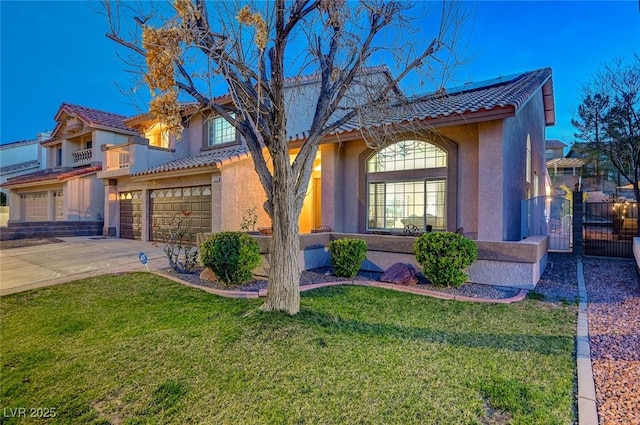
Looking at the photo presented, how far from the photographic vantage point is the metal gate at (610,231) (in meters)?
11.6

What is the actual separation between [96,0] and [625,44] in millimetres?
17995

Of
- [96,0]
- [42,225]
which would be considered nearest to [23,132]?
[42,225]

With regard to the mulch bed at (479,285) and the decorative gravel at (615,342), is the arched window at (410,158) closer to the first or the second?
the mulch bed at (479,285)

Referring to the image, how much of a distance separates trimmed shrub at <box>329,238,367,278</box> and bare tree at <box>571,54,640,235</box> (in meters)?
11.1

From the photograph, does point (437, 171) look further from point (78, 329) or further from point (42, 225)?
point (42, 225)

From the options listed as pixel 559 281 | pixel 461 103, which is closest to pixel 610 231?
pixel 559 281

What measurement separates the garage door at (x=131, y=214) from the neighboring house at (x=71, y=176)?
9.50ft

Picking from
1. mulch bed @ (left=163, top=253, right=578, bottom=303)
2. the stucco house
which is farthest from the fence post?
mulch bed @ (left=163, top=253, right=578, bottom=303)

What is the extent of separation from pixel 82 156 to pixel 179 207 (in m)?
13.7

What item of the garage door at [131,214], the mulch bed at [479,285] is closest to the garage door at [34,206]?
the garage door at [131,214]

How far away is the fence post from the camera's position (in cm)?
1160

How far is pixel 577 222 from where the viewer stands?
38.4 feet

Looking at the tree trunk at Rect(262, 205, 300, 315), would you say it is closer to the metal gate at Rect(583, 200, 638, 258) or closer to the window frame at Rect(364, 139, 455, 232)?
the window frame at Rect(364, 139, 455, 232)

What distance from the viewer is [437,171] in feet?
36.2
